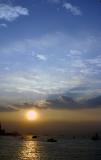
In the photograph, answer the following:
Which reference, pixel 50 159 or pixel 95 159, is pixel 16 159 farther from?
pixel 95 159

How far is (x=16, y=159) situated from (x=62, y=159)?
20.9 m

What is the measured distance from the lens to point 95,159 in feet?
456

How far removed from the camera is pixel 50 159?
13875 cm

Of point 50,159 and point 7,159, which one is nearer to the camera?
point 7,159

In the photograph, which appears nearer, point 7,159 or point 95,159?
point 7,159

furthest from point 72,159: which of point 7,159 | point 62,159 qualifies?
point 7,159

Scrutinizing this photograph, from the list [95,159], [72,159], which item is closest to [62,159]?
[72,159]

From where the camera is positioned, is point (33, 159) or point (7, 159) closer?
point (7, 159)

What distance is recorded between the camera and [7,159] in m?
130

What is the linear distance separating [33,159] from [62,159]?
51.9ft

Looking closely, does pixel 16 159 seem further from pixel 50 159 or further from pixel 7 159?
pixel 50 159

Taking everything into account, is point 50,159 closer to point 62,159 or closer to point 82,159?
point 62,159

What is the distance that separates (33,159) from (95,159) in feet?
97.3

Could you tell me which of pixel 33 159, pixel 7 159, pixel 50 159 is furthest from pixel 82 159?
pixel 7 159
